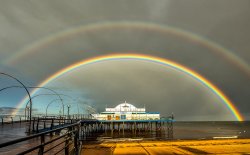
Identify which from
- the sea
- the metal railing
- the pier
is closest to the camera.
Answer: the metal railing

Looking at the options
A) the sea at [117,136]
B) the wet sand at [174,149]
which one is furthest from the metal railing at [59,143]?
the wet sand at [174,149]

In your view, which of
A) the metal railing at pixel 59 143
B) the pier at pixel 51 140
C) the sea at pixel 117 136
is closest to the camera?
the metal railing at pixel 59 143

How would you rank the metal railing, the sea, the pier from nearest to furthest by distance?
the metal railing, the pier, the sea

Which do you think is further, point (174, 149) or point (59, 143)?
point (174, 149)

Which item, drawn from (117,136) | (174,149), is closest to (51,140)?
(174,149)

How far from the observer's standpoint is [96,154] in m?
14.7

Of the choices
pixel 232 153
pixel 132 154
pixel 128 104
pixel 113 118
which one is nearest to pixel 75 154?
pixel 132 154

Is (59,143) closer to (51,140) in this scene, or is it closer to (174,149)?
(51,140)

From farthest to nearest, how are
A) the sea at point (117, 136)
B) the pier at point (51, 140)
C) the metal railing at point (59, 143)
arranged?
1. the sea at point (117, 136)
2. the pier at point (51, 140)
3. the metal railing at point (59, 143)

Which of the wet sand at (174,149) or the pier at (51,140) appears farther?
the wet sand at (174,149)

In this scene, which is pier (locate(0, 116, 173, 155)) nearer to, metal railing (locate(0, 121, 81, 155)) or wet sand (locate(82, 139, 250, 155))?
metal railing (locate(0, 121, 81, 155))

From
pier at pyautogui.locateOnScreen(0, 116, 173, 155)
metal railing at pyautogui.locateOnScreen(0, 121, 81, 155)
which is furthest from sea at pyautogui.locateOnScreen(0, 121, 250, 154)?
metal railing at pyautogui.locateOnScreen(0, 121, 81, 155)

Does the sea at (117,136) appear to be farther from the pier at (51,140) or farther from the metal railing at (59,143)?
the metal railing at (59,143)

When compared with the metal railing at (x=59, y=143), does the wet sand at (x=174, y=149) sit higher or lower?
lower
